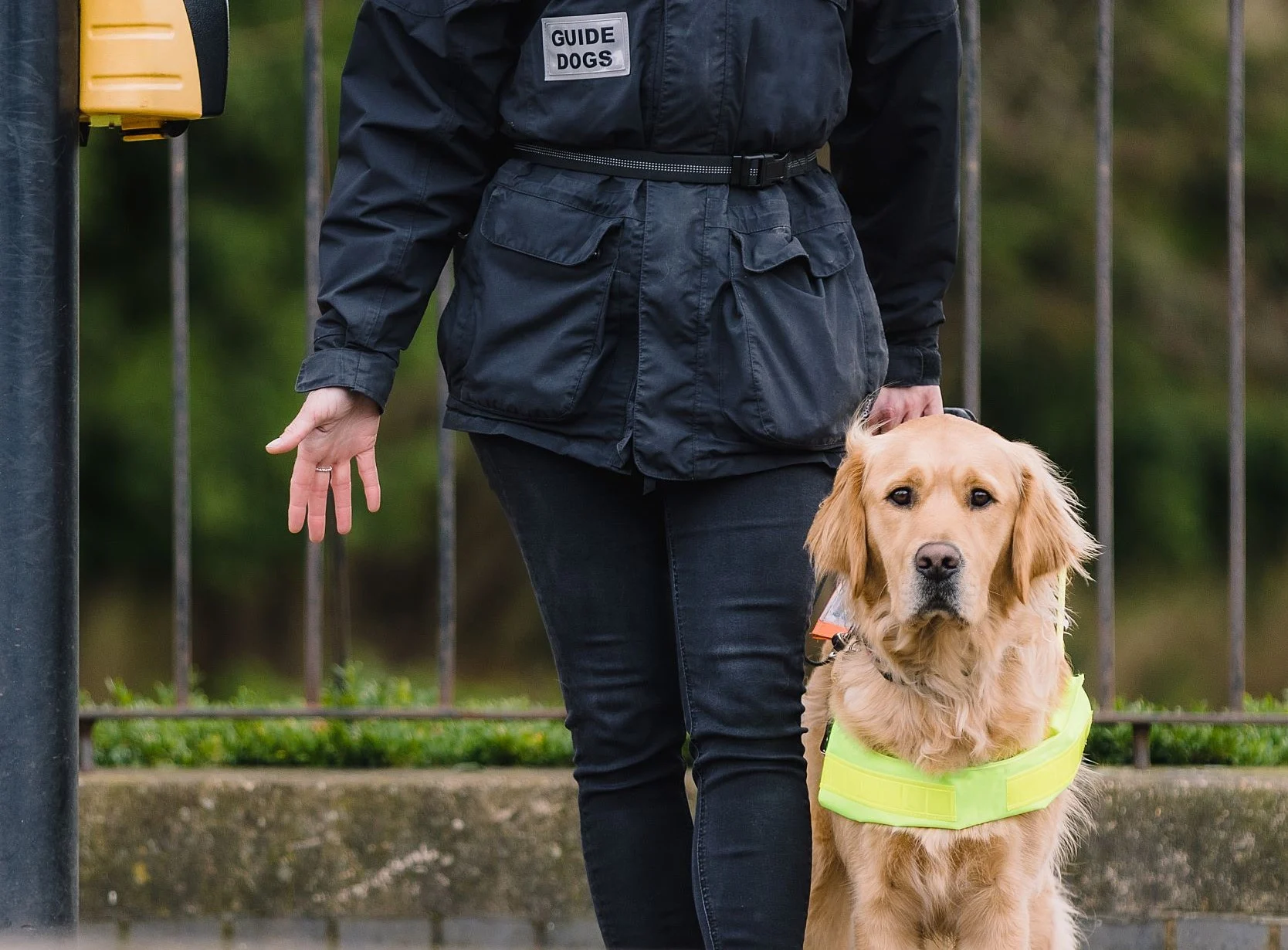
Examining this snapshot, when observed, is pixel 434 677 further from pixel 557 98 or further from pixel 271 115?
pixel 557 98

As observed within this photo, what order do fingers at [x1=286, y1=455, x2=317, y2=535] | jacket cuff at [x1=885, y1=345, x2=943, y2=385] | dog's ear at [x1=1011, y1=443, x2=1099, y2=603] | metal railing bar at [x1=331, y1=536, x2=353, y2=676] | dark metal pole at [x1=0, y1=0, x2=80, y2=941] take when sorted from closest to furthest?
dark metal pole at [x1=0, y1=0, x2=80, y2=941]
fingers at [x1=286, y1=455, x2=317, y2=535]
dog's ear at [x1=1011, y1=443, x2=1099, y2=603]
jacket cuff at [x1=885, y1=345, x2=943, y2=385]
metal railing bar at [x1=331, y1=536, x2=353, y2=676]

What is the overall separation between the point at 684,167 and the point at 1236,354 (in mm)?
1732

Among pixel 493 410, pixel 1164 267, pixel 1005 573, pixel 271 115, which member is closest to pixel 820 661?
pixel 1005 573

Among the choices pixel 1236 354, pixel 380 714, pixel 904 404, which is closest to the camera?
pixel 904 404

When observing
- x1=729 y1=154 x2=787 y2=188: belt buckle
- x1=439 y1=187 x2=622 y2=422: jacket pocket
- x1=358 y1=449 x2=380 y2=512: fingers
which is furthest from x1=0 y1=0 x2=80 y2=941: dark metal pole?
x1=729 y1=154 x2=787 y2=188: belt buckle

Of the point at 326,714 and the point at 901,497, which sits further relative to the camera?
the point at 326,714

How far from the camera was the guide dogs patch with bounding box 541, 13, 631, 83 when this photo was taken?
2154mm

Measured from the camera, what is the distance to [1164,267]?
24.8ft

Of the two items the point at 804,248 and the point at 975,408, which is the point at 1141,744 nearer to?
the point at 975,408

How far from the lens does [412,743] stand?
11.8 feet

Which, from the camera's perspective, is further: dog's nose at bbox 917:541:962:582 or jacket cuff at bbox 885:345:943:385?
jacket cuff at bbox 885:345:943:385

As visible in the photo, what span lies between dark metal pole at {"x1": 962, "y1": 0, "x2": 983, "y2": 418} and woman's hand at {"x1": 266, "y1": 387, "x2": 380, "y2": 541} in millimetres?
1510

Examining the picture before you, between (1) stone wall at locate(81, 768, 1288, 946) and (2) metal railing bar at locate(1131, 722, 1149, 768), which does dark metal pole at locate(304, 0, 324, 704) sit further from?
(2) metal railing bar at locate(1131, 722, 1149, 768)

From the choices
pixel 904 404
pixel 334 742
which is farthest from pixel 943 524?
pixel 334 742
